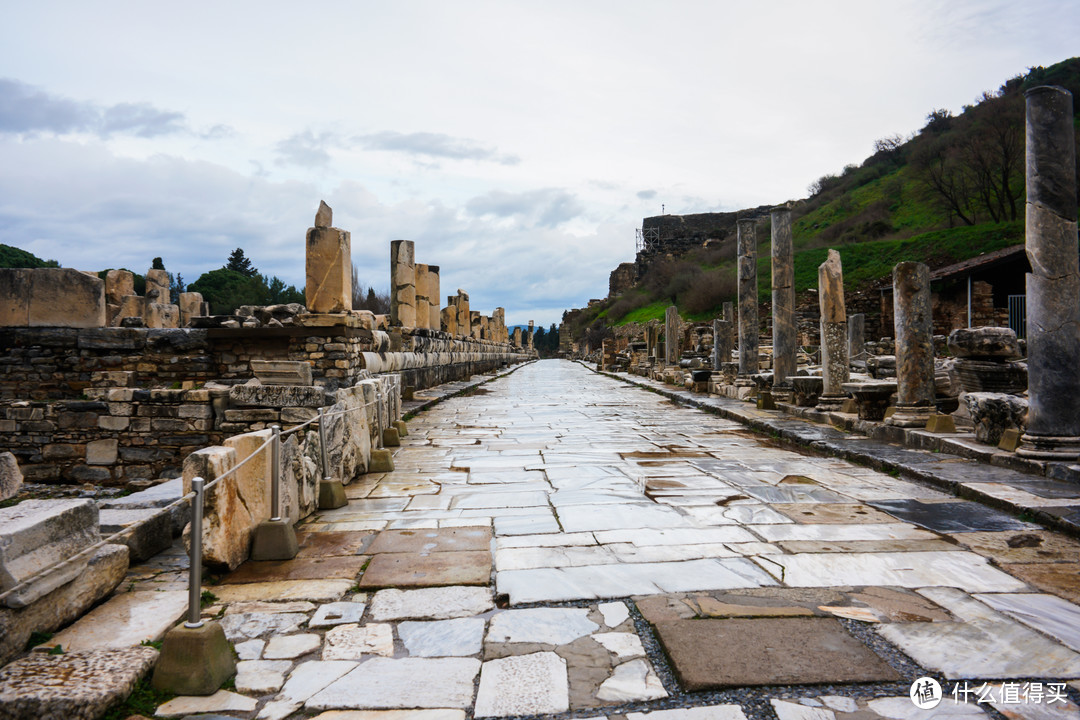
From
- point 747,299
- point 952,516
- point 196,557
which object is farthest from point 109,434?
point 747,299

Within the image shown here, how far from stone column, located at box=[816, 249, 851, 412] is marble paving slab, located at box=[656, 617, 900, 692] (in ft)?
25.7

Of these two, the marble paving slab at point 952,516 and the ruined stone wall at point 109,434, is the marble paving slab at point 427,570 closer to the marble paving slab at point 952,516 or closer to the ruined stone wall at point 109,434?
the marble paving slab at point 952,516

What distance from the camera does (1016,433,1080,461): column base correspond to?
542cm

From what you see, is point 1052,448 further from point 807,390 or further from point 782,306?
point 782,306

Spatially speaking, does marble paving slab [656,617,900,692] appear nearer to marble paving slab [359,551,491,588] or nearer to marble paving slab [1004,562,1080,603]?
marble paving slab [359,551,491,588]

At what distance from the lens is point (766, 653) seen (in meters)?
2.51

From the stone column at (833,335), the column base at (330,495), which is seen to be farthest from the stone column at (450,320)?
the column base at (330,495)

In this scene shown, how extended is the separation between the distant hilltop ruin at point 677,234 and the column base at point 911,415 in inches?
2350

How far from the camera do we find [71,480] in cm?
821

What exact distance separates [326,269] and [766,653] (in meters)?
9.66

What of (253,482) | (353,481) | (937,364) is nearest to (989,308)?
(937,364)

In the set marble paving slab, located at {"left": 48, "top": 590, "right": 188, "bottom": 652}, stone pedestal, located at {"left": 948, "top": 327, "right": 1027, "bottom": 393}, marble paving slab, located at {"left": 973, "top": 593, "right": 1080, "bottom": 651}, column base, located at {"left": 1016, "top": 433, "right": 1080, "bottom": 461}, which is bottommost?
marble paving slab, located at {"left": 973, "top": 593, "right": 1080, "bottom": 651}

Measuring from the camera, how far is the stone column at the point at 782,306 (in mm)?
11953

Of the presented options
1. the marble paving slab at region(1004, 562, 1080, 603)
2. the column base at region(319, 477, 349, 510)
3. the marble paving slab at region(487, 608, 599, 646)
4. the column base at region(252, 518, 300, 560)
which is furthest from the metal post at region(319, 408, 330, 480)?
the marble paving slab at region(1004, 562, 1080, 603)
